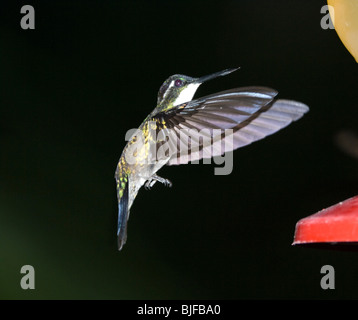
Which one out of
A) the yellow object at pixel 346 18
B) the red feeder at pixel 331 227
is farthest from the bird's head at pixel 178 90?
the red feeder at pixel 331 227

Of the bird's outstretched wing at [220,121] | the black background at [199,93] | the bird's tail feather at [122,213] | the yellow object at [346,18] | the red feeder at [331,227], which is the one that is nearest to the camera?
the red feeder at [331,227]

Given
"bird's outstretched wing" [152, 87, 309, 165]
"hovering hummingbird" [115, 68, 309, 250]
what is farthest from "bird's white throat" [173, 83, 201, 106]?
"bird's outstretched wing" [152, 87, 309, 165]

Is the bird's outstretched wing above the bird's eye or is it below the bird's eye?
below

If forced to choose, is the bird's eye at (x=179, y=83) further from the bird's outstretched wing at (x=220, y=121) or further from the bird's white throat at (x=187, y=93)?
the bird's outstretched wing at (x=220, y=121)

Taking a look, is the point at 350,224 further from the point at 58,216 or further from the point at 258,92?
the point at 58,216

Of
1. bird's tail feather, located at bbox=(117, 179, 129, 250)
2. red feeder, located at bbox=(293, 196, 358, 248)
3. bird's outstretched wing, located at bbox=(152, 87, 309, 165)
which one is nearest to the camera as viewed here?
red feeder, located at bbox=(293, 196, 358, 248)

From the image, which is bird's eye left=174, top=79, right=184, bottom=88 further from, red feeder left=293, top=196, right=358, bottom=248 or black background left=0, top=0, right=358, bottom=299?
black background left=0, top=0, right=358, bottom=299

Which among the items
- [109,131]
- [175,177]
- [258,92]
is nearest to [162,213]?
[175,177]
